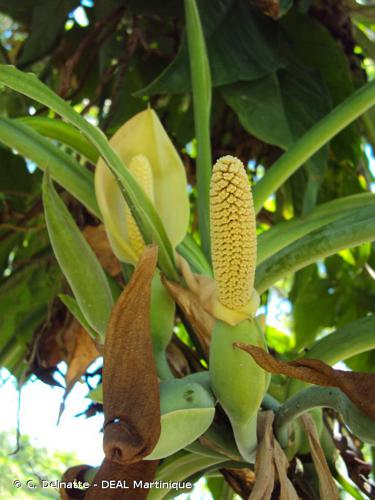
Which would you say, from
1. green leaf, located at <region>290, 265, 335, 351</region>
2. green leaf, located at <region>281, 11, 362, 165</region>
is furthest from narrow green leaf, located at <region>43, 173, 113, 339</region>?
green leaf, located at <region>290, 265, 335, 351</region>

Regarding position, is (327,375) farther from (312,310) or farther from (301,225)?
(312,310)

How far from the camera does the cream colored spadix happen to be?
2.72 feet

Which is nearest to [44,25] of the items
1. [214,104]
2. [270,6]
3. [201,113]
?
[214,104]

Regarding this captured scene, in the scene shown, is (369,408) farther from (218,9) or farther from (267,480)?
(218,9)

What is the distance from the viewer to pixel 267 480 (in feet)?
2.32

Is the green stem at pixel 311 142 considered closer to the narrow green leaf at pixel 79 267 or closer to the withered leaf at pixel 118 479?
the narrow green leaf at pixel 79 267

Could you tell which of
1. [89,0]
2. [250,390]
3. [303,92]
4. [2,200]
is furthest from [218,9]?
[250,390]

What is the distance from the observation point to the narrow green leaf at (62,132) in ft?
2.85

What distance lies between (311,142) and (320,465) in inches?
14.7

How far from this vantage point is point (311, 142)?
3.06 feet

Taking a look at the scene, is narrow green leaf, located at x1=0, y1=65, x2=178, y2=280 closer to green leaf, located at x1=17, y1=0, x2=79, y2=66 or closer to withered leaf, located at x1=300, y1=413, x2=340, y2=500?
withered leaf, located at x1=300, y1=413, x2=340, y2=500

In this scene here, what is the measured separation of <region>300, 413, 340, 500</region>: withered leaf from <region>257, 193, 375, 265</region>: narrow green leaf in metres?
0.18

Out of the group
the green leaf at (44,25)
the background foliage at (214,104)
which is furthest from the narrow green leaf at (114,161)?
the green leaf at (44,25)

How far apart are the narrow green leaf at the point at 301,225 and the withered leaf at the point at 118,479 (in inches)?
10.5
